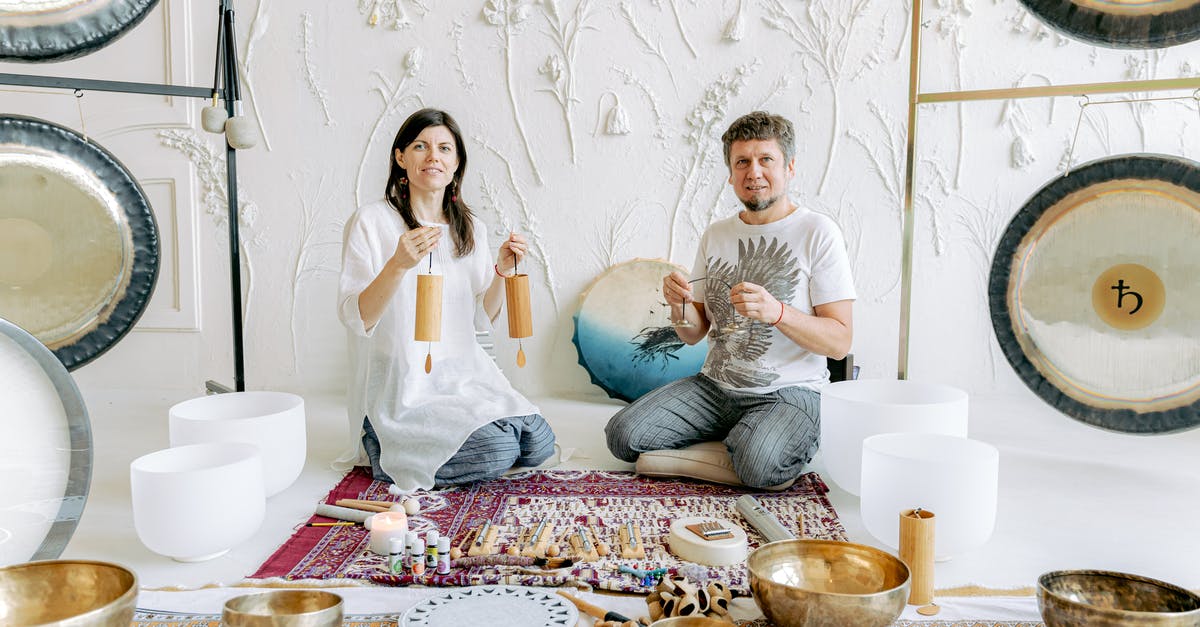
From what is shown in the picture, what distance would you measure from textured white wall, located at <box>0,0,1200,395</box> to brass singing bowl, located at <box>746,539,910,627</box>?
239 centimetres

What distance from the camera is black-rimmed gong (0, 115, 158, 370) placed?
8.86 ft

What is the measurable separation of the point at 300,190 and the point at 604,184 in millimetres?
1329

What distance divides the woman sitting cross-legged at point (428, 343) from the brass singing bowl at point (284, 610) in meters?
1.07

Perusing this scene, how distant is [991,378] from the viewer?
378cm

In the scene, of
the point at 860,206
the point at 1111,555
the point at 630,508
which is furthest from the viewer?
the point at 860,206

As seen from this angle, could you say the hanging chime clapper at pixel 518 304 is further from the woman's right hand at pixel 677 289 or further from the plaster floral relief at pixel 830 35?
the plaster floral relief at pixel 830 35

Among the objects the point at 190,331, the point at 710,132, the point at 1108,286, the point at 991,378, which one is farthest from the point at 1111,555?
the point at 190,331

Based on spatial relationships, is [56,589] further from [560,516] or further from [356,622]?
[560,516]

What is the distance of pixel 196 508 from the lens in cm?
190

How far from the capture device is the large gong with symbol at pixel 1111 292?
236 cm

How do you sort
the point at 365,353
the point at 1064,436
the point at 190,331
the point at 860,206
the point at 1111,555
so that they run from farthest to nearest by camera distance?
the point at 190,331, the point at 860,206, the point at 1064,436, the point at 365,353, the point at 1111,555

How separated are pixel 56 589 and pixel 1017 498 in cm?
228

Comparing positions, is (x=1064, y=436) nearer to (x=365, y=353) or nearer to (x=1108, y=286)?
(x=1108, y=286)

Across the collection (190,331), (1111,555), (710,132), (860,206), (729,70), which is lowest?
(1111,555)
